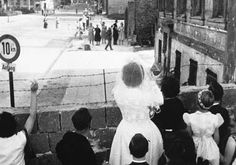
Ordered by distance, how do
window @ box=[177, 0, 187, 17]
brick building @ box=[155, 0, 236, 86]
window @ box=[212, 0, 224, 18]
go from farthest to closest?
window @ box=[177, 0, 187, 17], window @ box=[212, 0, 224, 18], brick building @ box=[155, 0, 236, 86]

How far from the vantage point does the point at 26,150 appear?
171 inches

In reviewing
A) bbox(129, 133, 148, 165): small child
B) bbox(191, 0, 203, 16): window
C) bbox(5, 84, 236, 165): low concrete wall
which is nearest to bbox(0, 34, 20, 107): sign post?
bbox(5, 84, 236, 165): low concrete wall

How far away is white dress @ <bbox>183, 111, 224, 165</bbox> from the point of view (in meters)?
4.29

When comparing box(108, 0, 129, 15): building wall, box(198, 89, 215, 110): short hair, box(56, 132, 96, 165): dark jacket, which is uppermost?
box(108, 0, 129, 15): building wall

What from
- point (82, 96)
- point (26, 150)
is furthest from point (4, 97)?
point (26, 150)

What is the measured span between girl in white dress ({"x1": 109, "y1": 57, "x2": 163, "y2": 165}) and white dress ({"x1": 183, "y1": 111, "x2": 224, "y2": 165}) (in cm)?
44

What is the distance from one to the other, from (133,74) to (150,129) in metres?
0.69

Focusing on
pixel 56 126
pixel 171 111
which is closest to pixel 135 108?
pixel 171 111

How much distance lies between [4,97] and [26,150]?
10.5m

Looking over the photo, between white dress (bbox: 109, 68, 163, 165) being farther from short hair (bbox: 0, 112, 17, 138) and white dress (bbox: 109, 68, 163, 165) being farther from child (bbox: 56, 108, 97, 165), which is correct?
short hair (bbox: 0, 112, 17, 138)

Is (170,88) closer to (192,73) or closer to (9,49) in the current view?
(9,49)

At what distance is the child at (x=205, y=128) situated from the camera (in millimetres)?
4285

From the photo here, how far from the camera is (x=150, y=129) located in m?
4.36

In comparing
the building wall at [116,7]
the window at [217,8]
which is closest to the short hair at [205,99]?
the window at [217,8]
